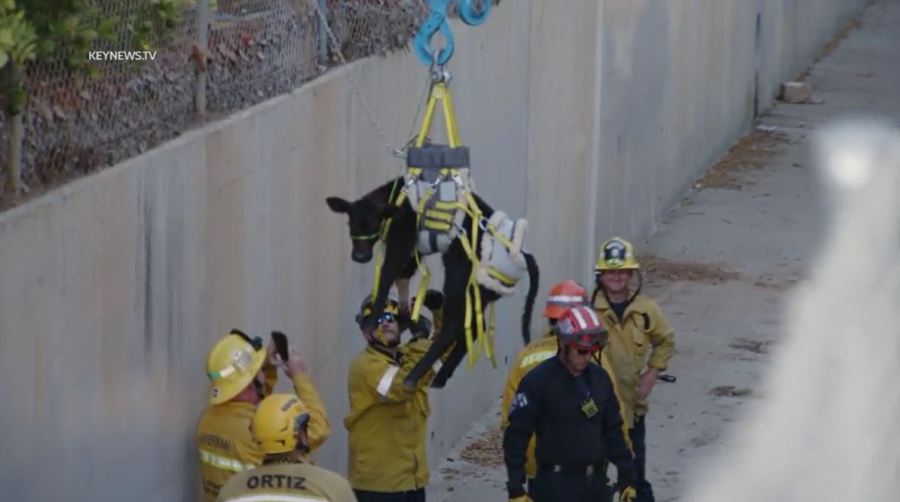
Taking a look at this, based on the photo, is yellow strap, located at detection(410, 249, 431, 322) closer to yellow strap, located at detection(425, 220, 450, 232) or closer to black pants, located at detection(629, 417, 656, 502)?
yellow strap, located at detection(425, 220, 450, 232)

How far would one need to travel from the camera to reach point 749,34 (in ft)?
85.0

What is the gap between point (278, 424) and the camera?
6.98m

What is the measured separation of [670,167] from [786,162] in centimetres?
352

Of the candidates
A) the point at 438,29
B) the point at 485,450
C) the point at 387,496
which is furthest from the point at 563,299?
the point at 485,450

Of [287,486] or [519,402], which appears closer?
[287,486]

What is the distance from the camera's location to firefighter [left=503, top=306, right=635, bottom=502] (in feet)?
30.0

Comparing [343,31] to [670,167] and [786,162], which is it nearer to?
[670,167]

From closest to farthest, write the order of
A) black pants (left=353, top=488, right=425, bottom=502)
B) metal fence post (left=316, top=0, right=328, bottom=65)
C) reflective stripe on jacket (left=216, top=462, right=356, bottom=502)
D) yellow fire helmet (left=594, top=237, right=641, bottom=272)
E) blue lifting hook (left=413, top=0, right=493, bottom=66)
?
reflective stripe on jacket (left=216, top=462, right=356, bottom=502) < blue lifting hook (left=413, top=0, right=493, bottom=66) < black pants (left=353, top=488, right=425, bottom=502) < metal fence post (left=316, top=0, right=328, bottom=65) < yellow fire helmet (left=594, top=237, right=641, bottom=272)

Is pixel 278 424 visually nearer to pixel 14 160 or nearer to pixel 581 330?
pixel 14 160

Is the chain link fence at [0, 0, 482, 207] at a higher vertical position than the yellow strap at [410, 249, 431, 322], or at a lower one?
higher

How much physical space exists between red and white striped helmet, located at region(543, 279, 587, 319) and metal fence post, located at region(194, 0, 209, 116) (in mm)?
2357

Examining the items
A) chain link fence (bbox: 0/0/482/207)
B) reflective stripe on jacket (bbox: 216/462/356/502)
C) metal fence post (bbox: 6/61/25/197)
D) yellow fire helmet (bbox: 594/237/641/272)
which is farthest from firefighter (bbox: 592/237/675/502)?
metal fence post (bbox: 6/61/25/197)

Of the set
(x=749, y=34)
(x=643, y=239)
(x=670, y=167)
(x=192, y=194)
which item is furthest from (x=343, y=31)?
(x=749, y=34)

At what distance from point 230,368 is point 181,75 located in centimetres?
135
